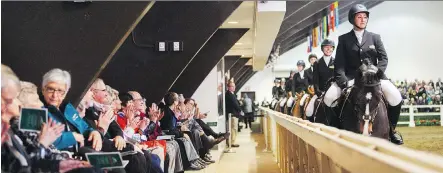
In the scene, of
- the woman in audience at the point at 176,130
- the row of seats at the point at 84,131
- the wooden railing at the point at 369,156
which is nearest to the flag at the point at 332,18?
the row of seats at the point at 84,131

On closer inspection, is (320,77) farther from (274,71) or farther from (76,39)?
(274,71)

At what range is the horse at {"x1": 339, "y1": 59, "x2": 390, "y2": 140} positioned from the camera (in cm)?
478

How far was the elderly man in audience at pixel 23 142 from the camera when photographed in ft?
7.33

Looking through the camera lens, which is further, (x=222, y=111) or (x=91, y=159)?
(x=222, y=111)

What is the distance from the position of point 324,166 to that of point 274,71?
3329 cm

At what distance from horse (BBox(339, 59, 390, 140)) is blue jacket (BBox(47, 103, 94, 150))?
2166 millimetres

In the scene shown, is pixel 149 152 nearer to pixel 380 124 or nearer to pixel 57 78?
pixel 57 78

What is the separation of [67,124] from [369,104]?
7.92ft

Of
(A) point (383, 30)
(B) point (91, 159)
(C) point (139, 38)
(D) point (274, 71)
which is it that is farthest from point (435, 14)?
(D) point (274, 71)

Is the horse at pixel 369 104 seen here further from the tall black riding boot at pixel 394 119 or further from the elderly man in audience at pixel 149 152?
the elderly man in audience at pixel 149 152

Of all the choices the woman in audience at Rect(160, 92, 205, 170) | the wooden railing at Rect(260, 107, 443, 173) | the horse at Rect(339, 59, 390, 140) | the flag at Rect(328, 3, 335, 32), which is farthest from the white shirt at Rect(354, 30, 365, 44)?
the flag at Rect(328, 3, 335, 32)

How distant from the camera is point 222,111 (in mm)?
13102

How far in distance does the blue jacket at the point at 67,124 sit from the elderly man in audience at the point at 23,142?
32cm

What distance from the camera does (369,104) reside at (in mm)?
4789
